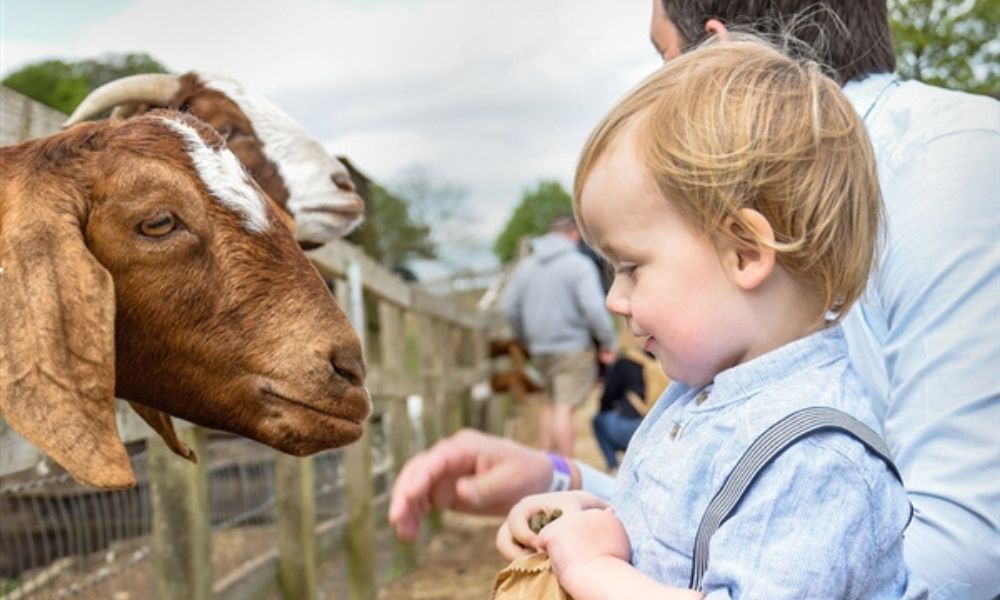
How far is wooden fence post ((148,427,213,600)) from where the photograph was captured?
3059 mm

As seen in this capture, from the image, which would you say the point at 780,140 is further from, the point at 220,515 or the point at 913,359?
the point at 220,515

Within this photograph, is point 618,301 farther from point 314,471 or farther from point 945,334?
point 314,471

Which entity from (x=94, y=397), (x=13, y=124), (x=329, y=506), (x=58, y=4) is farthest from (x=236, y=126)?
(x=329, y=506)

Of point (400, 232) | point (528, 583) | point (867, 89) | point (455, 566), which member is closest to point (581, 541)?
point (528, 583)

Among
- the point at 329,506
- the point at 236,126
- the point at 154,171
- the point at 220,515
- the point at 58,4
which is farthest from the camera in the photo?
the point at 329,506

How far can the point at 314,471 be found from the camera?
21.3 feet

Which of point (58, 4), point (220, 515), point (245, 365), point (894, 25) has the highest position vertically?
point (58, 4)

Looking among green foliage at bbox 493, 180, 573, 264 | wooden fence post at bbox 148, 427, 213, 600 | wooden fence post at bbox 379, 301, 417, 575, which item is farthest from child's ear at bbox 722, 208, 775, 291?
green foliage at bbox 493, 180, 573, 264

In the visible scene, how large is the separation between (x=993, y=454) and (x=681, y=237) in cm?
65

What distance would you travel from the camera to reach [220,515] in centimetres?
529

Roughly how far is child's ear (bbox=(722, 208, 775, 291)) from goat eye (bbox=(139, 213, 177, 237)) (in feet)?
2.15

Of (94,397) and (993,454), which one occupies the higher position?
(94,397)

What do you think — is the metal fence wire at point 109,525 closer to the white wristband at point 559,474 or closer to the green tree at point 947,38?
the white wristband at point 559,474

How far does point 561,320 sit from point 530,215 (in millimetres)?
52775
